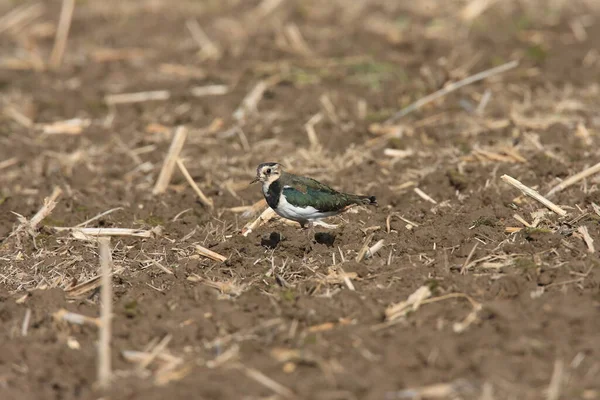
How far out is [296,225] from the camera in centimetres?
941

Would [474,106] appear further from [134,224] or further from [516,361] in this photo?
[516,361]

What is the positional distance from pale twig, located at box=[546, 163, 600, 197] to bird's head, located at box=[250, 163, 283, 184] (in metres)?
2.73

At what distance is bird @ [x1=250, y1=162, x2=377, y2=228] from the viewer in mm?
8492

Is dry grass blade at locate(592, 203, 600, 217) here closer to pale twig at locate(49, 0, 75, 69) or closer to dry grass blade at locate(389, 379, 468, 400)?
dry grass blade at locate(389, 379, 468, 400)

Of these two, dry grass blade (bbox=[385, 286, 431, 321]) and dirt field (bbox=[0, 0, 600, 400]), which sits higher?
dry grass blade (bbox=[385, 286, 431, 321])

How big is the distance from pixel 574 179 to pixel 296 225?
2.82m

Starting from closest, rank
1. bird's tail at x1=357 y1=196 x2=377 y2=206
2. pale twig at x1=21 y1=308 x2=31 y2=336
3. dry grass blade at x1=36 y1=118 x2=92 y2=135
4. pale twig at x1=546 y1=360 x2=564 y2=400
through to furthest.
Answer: pale twig at x1=546 y1=360 x2=564 y2=400 → pale twig at x1=21 y1=308 x2=31 y2=336 → bird's tail at x1=357 y1=196 x2=377 y2=206 → dry grass blade at x1=36 y1=118 x2=92 y2=135

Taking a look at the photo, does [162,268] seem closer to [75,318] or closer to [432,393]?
[75,318]

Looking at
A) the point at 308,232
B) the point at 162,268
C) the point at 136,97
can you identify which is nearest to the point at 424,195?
the point at 308,232

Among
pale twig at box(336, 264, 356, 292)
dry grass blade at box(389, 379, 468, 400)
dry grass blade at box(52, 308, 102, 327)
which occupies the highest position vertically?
dry grass blade at box(389, 379, 468, 400)

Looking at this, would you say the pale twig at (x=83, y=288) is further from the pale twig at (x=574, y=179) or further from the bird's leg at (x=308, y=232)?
the pale twig at (x=574, y=179)

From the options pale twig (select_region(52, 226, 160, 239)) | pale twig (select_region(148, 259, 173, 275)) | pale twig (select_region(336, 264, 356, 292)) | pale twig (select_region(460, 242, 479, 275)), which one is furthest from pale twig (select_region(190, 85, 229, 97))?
pale twig (select_region(460, 242, 479, 275))

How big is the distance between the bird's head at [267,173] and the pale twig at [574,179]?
273 centimetres

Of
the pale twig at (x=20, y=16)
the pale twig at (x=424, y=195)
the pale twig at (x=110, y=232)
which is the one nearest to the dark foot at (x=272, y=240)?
the pale twig at (x=110, y=232)
